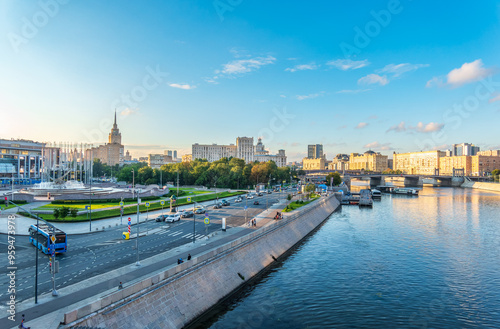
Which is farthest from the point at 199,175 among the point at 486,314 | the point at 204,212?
the point at 486,314

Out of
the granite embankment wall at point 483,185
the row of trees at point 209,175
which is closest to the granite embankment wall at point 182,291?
the row of trees at point 209,175

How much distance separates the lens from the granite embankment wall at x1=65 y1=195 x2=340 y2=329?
18391 millimetres

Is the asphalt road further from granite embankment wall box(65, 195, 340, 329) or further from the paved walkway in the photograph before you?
granite embankment wall box(65, 195, 340, 329)

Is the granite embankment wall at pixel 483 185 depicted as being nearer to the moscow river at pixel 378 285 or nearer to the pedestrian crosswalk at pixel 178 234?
the moscow river at pixel 378 285

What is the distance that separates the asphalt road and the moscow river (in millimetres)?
11090

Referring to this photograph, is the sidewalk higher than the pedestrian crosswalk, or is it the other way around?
the sidewalk

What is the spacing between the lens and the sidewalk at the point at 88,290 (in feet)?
59.6

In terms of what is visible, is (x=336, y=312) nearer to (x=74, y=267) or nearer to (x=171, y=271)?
(x=171, y=271)

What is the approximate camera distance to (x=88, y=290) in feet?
73.6

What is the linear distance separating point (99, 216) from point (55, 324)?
1523 inches

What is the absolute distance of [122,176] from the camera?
5453 inches

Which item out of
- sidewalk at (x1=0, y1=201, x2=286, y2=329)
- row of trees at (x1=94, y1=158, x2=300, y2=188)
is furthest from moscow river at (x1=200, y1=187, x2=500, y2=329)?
row of trees at (x1=94, y1=158, x2=300, y2=188)

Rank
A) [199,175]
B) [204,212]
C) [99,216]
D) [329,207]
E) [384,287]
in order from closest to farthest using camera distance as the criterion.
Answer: [384,287]
[99,216]
[204,212]
[329,207]
[199,175]

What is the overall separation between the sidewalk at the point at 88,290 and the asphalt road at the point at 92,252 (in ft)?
5.01
